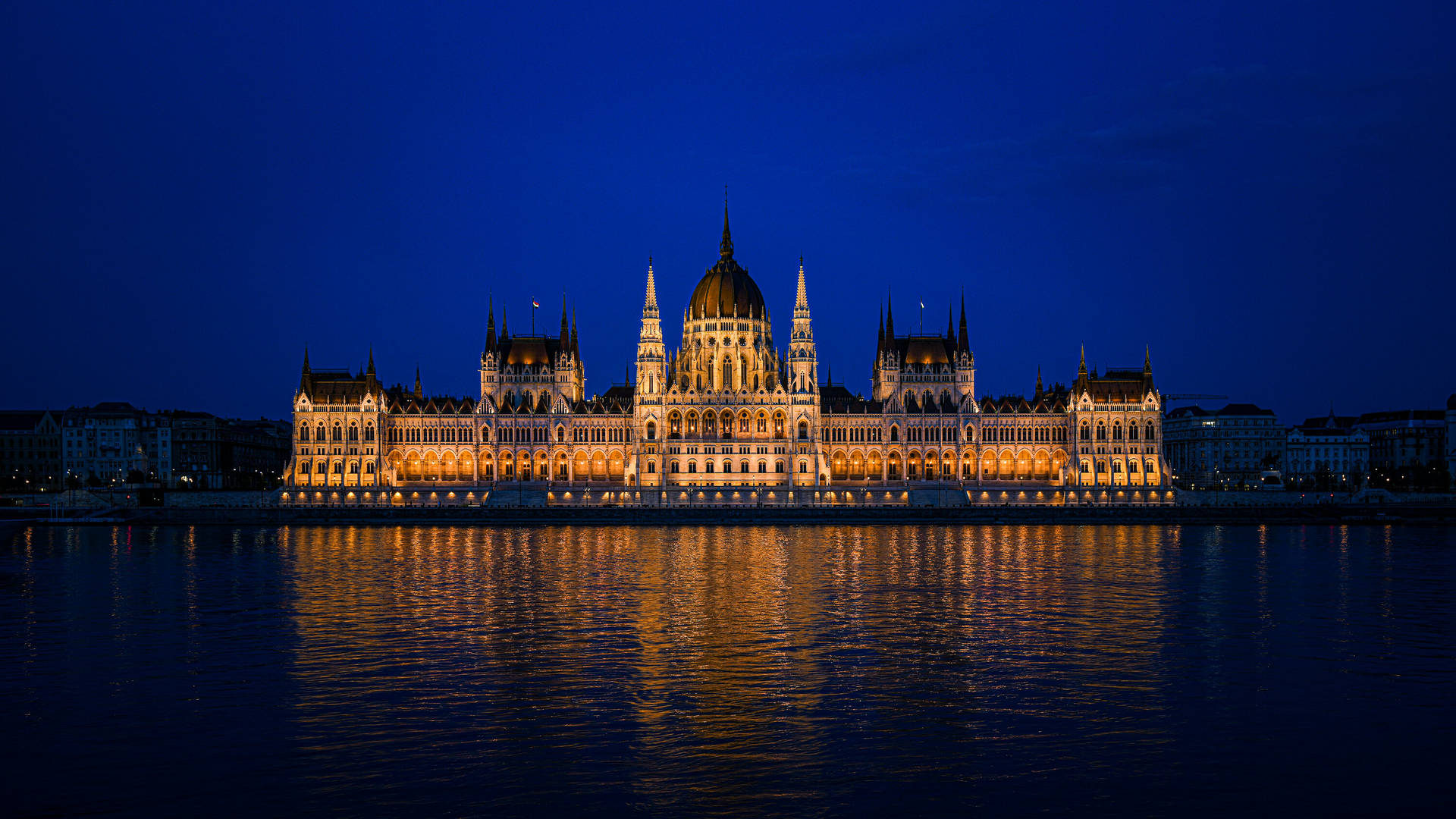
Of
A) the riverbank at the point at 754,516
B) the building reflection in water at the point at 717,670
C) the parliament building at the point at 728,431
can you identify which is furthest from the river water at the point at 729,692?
the parliament building at the point at 728,431

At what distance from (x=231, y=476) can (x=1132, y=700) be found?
132 metres

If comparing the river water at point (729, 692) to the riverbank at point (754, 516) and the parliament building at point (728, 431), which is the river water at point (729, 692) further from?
the parliament building at point (728, 431)

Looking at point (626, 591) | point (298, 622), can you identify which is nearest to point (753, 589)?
point (626, 591)

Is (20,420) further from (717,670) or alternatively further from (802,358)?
(717,670)

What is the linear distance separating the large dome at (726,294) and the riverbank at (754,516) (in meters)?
33.6

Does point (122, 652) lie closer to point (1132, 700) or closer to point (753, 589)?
point (753, 589)

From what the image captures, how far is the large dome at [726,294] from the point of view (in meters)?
121

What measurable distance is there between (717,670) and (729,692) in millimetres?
2423

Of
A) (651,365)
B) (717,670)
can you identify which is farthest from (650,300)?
(717,670)

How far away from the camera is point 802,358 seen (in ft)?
386

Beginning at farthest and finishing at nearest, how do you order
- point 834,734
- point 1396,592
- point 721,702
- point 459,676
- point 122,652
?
point 1396,592 < point 122,652 < point 459,676 < point 721,702 < point 834,734

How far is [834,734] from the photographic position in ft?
73.0

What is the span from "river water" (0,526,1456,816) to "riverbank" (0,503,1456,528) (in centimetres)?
3723

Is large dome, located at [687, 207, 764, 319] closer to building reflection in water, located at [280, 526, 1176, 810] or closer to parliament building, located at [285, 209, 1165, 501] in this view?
parliament building, located at [285, 209, 1165, 501]
